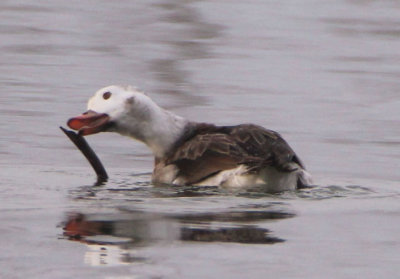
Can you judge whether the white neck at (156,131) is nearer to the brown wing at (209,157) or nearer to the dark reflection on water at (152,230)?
the brown wing at (209,157)

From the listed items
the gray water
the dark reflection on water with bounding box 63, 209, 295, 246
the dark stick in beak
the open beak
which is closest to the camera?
the gray water

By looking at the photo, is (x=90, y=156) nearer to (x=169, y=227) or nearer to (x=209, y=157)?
(x=209, y=157)

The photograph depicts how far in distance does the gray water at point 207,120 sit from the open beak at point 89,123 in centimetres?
39

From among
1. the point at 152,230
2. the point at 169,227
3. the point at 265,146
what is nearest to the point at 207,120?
the point at 265,146

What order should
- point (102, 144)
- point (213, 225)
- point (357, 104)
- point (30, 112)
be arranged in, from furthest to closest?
point (357, 104) → point (30, 112) → point (102, 144) → point (213, 225)

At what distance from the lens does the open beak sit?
10.1 metres

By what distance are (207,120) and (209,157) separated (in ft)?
10.8

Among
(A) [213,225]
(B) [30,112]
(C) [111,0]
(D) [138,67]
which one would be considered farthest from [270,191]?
(C) [111,0]

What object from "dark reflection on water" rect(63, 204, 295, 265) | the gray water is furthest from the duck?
"dark reflection on water" rect(63, 204, 295, 265)

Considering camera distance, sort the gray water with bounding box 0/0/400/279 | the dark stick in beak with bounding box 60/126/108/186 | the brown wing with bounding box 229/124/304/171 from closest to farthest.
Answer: the gray water with bounding box 0/0/400/279 < the brown wing with bounding box 229/124/304/171 < the dark stick in beak with bounding box 60/126/108/186

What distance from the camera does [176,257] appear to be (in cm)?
716

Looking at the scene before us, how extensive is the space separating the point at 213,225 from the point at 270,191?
1497mm

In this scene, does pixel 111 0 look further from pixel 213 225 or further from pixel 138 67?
pixel 213 225

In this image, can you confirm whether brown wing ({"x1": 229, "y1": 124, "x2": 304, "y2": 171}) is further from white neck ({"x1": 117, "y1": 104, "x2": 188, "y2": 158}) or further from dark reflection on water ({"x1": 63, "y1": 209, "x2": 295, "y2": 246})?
dark reflection on water ({"x1": 63, "y1": 209, "x2": 295, "y2": 246})
